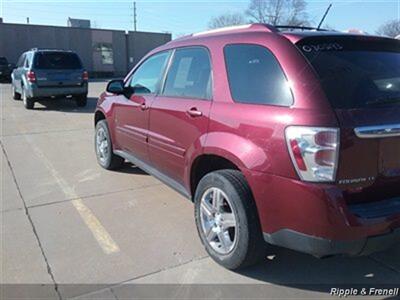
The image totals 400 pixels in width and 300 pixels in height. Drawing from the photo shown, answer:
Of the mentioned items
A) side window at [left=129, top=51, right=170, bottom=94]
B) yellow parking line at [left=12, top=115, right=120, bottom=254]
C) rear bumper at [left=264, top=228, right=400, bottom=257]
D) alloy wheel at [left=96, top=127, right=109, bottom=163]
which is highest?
side window at [left=129, top=51, right=170, bottom=94]

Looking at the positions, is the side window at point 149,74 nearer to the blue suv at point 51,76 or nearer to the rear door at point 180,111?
the rear door at point 180,111

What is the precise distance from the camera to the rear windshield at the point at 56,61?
43.4 feet

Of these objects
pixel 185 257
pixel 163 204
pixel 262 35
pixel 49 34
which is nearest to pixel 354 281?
pixel 185 257

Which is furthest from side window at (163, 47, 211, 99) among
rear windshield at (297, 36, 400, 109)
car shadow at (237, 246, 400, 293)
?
car shadow at (237, 246, 400, 293)

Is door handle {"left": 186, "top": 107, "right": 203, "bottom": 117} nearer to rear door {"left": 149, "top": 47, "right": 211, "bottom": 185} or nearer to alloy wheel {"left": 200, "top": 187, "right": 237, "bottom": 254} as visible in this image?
rear door {"left": 149, "top": 47, "right": 211, "bottom": 185}

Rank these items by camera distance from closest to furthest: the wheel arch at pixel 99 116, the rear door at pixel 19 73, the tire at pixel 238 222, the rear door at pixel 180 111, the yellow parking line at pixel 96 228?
the tire at pixel 238 222
the rear door at pixel 180 111
the yellow parking line at pixel 96 228
the wheel arch at pixel 99 116
the rear door at pixel 19 73

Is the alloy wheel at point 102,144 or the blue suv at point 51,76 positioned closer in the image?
the alloy wheel at point 102,144

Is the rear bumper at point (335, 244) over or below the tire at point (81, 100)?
over

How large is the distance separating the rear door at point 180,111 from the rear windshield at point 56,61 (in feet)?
33.2

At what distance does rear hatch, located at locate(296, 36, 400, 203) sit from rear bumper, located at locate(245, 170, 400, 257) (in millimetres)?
113

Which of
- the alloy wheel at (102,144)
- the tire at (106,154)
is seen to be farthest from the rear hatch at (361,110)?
the alloy wheel at (102,144)

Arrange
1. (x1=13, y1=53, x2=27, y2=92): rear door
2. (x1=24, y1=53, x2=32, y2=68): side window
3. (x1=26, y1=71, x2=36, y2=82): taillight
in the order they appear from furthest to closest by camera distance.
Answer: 1. (x1=13, y1=53, x2=27, y2=92): rear door
2. (x1=24, y1=53, x2=32, y2=68): side window
3. (x1=26, y1=71, x2=36, y2=82): taillight

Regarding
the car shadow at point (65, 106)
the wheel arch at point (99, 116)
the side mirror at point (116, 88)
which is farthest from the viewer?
the car shadow at point (65, 106)

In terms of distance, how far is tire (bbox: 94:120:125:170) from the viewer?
6.02m
